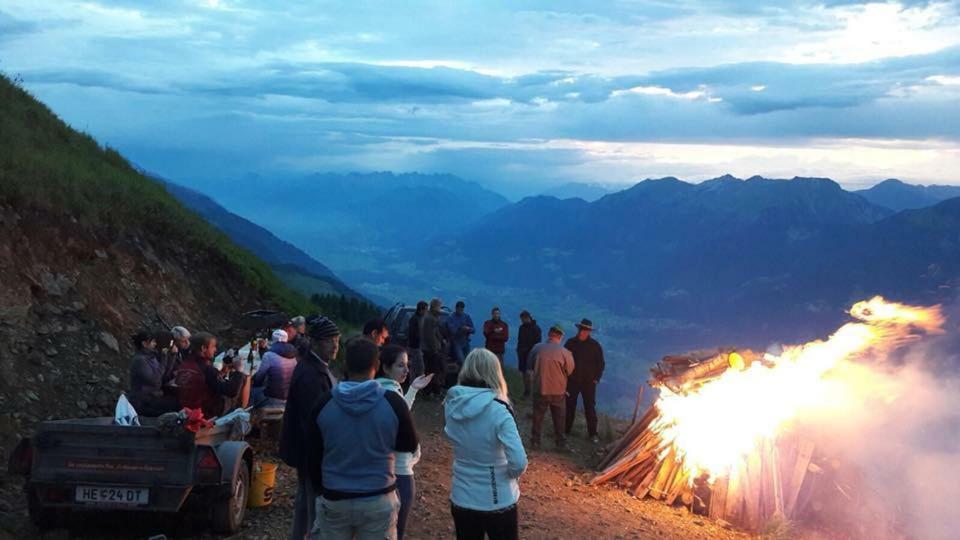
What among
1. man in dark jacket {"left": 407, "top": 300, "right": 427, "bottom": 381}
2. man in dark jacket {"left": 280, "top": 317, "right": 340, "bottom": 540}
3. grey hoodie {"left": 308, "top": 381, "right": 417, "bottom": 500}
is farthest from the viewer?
man in dark jacket {"left": 407, "top": 300, "right": 427, "bottom": 381}

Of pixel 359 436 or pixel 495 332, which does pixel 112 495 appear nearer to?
pixel 359 436

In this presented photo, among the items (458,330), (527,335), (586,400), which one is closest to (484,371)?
(586,400)

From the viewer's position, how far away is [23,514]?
8297mm

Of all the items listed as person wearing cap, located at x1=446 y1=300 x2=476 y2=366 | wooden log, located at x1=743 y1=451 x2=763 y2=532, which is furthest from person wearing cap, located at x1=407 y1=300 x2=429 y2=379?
wooden log, located at x1=743 y1=451 x2=763 y2=532

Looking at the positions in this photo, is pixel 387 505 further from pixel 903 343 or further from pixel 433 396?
pixel 433 396

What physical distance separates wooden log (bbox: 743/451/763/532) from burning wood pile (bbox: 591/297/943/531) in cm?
1

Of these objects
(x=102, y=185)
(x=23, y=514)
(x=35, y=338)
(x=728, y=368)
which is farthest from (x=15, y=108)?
(x=728, y=368)

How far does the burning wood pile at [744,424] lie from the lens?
11.4 metres

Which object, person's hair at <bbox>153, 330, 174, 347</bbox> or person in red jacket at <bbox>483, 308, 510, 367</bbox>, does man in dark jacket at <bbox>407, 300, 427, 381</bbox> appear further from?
person's hair at <bbox>153, 330, 174, 347</bbox>

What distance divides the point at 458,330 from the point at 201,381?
8764mm

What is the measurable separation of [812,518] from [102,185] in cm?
1499

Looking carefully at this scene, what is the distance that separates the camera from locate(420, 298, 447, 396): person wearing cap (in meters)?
15.8

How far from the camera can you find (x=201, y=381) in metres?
8.36

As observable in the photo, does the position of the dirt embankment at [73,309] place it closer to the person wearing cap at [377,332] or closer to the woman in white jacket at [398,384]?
the person wearing cap at [377,332]
